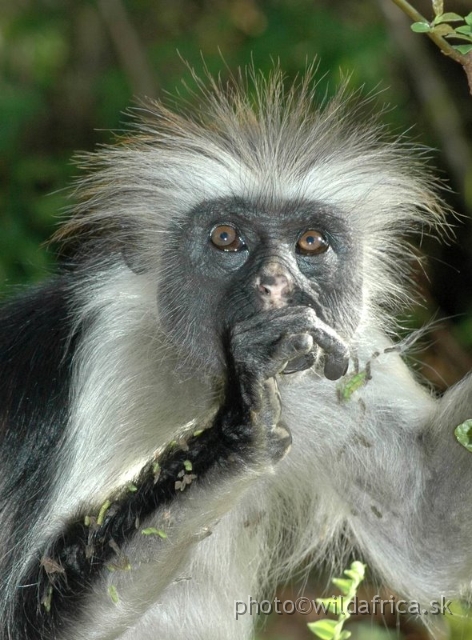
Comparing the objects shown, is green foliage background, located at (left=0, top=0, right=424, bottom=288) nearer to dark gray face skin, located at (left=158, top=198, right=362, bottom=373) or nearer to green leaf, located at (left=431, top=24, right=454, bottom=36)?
dark gray face skin, located at (left=158, top=198, right=362, bottom=373)

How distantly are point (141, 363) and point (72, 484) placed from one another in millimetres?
527

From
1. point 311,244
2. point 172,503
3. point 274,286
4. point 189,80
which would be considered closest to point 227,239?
point 311,244

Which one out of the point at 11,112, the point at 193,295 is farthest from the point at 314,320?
the point at 11,112

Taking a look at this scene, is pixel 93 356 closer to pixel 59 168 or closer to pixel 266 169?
pixel 266 169

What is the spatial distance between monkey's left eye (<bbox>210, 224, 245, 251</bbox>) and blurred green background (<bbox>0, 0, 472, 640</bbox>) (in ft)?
8.46

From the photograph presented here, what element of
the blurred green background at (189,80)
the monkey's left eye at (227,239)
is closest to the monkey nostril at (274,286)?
the monkey's left eye at (227,239)

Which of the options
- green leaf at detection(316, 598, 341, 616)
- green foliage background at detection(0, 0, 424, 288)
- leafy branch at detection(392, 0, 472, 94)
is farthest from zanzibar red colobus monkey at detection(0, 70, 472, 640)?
green foliage background at detection(0, 0, 424, 288)

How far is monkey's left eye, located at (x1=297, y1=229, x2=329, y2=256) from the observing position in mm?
4117

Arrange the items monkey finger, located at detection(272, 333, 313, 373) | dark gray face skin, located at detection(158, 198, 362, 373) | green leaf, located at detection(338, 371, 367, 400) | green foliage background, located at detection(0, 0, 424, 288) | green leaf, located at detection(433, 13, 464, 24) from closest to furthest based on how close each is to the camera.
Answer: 1. green leaf, located at detection(433, 13, 464, 24)
2. monkey finger, located at detection(272, 333, 313, 373)
3. dark gray face skin, located at detection(158, 198, 362, 373)
4. green leaf, located at detection(338, 371, 367, 400)
5. green foliage background, located at detection(0, 0, 424, 288)

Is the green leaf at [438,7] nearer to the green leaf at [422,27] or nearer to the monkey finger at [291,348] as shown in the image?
the green leaf at [422,27]

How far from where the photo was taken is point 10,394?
4.48m

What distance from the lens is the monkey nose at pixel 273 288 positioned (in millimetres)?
3598

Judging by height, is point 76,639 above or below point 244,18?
below

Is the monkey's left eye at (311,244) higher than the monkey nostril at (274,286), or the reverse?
the monkey's left eye at (311,244)
